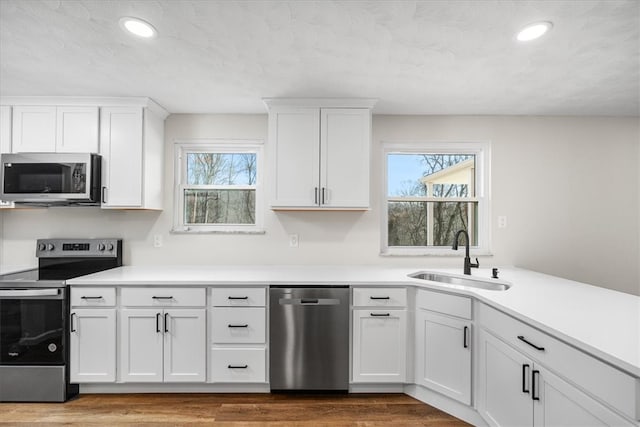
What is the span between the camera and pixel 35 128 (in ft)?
8.68

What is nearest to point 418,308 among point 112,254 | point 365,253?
point 365,253

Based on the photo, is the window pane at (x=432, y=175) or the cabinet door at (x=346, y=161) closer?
the cabinet door at (x=346, y=161)

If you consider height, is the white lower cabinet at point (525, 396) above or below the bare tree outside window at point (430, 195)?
below

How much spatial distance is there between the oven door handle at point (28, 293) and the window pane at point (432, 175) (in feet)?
9.32

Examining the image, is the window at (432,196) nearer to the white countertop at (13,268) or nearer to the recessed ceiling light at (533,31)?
the recessed ceiling light at (533,31)

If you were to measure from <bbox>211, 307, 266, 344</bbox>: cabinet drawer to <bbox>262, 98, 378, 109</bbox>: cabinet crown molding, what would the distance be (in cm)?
165

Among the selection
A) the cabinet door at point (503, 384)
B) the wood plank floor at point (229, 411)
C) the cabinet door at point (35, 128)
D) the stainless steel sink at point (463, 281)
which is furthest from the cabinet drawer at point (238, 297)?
the cabinet door at point (35, 128)

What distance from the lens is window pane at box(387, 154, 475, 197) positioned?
3.14 m

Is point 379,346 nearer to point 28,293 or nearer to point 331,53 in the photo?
point 331,53

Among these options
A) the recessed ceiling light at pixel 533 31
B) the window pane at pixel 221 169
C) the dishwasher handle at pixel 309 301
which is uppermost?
the recessed ceiling light at pixel 533 31

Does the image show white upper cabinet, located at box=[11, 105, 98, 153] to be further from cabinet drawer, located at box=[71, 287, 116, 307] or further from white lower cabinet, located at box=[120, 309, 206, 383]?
white lower cabinet, located at box=[120, 309, 206, 383]

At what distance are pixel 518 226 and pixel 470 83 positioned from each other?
4.93 ft

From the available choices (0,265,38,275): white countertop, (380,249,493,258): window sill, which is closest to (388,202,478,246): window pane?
(380,249,493,258): window sill

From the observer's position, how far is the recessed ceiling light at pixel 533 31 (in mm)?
1656
